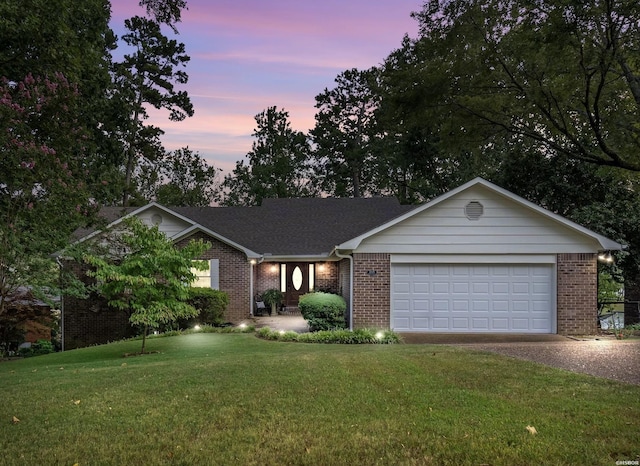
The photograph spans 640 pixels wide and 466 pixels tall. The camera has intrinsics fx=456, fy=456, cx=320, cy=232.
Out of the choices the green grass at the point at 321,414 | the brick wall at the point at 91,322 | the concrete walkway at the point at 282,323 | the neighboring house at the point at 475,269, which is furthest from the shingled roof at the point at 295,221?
the green grass at the point at 321,414

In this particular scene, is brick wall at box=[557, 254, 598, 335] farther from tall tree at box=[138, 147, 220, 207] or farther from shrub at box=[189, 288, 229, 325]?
tall tree at box=[138, 147, 220, 207]

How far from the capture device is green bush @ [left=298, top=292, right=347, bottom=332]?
13.9 meters

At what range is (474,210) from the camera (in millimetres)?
13805

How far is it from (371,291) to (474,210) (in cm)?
397

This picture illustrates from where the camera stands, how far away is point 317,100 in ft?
142

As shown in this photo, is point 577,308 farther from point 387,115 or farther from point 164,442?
point 164,442

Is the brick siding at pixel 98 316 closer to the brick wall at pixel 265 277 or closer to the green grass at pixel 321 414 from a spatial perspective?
the brick wall at pixel 265 277

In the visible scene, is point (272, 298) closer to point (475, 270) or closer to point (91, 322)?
point (91, 322)

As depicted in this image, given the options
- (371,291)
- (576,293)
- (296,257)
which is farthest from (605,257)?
(296,257)

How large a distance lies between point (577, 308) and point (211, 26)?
14071 mm

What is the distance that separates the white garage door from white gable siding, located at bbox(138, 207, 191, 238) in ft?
30.6

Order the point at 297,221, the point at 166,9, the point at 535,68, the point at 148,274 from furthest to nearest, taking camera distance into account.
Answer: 1. the point at 297,221
2. the point at 148,274
3. the point at 166,9
4. the point at 535,68

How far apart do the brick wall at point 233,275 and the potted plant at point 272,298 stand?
6.59ft

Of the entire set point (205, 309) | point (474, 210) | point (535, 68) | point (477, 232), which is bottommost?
point (205, 309)
